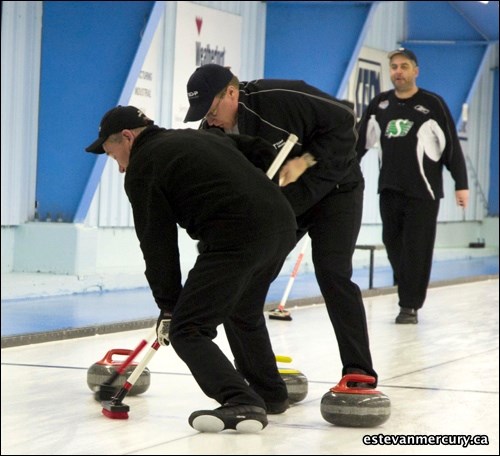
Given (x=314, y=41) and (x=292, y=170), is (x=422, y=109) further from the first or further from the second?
(x=314, y=41)

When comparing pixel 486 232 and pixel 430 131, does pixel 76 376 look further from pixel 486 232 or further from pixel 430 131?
pixel 486 232

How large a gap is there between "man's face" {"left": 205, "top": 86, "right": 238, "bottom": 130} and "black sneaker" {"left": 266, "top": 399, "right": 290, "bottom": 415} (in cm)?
119

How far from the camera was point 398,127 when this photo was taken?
8492mm

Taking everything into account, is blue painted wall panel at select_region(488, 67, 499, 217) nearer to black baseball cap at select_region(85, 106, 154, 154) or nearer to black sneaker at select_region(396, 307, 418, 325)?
black sneaker at select_region(396, 307, 418, 325)

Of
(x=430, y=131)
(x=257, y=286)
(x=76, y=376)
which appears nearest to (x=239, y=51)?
(x=430, y=131)

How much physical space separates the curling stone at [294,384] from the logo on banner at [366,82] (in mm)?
11713

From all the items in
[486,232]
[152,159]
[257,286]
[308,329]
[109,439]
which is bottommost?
[486,232]

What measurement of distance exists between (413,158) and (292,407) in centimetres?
370

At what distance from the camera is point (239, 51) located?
44.6 feet

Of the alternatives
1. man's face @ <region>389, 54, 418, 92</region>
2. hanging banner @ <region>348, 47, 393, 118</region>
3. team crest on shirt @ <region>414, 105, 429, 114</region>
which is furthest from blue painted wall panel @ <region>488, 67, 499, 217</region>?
man's face @ <region>389, 54, 418, 92</region>

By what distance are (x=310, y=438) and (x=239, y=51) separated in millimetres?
9541

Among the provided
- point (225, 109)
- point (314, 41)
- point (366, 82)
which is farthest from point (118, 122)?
point (366, 82)

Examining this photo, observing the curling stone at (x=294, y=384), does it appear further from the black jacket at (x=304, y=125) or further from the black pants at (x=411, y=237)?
the black pants at (x=411, y=237)

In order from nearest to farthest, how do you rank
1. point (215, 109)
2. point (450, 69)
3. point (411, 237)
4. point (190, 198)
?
point (190, 198)
point (215, 109)
point (411, 237)
point (450, 69)
